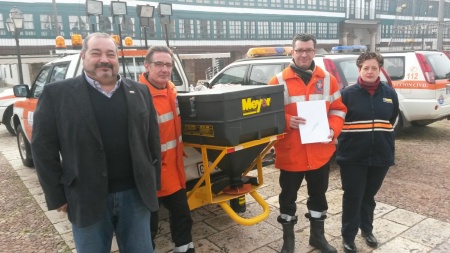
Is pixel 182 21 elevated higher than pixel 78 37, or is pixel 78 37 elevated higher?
pixel 182 21

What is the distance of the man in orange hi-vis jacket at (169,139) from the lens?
2.85 m

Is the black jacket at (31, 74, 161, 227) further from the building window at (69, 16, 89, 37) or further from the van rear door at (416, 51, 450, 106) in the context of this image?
the building window at (69, 16, 89, 37)

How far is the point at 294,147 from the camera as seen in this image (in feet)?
10.5

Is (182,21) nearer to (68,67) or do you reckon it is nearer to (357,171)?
(68,67)

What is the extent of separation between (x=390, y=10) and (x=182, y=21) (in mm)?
28063

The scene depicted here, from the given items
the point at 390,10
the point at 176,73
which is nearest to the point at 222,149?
the point at 176,73

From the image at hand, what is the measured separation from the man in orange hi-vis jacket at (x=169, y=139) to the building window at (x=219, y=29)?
30.3 m

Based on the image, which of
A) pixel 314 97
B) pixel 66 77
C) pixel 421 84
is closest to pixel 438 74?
pixel 421 84

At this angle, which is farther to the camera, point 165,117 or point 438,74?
point 438,74

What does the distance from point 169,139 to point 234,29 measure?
→ 3161 centimetres

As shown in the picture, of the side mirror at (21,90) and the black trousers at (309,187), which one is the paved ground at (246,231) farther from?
the side mirror at (21,90)

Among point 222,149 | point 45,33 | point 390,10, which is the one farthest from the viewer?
point 390,10

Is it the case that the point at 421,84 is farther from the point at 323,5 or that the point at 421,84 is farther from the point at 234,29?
the point at 323,5

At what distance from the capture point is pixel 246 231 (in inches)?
152
